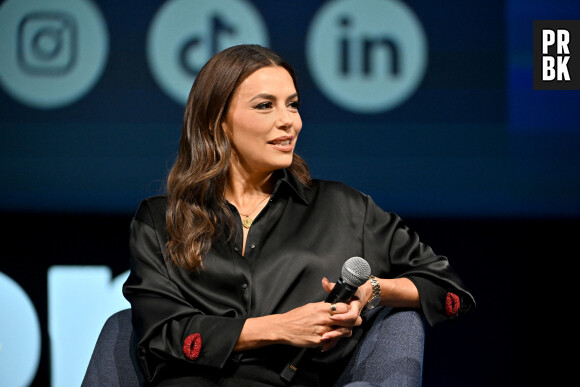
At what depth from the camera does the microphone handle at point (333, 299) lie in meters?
2.06

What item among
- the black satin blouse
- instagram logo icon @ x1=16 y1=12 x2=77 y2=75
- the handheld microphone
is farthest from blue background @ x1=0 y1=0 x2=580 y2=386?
the handheld microphone

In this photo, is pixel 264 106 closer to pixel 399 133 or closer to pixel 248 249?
pixel 248 249

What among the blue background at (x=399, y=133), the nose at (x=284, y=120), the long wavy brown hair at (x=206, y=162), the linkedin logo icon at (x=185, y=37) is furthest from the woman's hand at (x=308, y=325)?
the linkedin logo icon at (x=185, y=37)

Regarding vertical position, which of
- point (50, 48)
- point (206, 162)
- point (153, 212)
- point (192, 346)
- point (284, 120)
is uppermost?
point (50, 48)

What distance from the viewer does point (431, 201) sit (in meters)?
3.58

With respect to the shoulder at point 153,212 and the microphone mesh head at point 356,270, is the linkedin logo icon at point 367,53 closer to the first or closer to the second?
the shoulder at point 153,212

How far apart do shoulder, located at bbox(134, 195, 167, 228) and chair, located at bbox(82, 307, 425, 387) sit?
387mm

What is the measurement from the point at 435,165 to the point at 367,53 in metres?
0.67

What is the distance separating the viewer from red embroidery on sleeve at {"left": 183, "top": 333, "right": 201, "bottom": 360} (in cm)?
220

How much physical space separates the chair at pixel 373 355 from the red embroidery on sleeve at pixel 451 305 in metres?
0.09

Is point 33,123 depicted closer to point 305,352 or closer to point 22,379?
point 22,379

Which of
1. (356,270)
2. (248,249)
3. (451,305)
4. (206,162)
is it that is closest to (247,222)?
(248,249)

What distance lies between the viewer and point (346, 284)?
204 cm

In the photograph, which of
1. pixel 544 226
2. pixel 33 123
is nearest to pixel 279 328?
pixel 544 226
